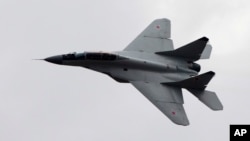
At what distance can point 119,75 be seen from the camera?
3028cm

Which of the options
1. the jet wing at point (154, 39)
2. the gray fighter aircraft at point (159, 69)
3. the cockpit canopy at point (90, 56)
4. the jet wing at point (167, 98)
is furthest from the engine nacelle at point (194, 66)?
the cockpit canopy at point (90, 56)

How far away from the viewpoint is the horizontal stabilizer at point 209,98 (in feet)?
101

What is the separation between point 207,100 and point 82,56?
700 cm

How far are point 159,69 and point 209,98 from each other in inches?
121

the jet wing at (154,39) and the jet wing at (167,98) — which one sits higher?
the jet wing at (154,39)

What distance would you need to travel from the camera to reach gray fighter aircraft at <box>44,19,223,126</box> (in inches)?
1174

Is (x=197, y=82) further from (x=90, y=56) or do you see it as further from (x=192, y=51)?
(x=90, y=56)

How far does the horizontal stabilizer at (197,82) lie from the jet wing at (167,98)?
32 centimetres

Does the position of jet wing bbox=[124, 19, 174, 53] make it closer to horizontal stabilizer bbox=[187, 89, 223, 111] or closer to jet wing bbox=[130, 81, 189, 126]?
jet wing bbox=[130, 81, 189, 126]

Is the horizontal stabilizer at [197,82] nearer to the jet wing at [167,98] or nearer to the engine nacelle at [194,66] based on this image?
the jet wing at [167,98]

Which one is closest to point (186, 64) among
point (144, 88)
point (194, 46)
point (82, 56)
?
point (194, 46)

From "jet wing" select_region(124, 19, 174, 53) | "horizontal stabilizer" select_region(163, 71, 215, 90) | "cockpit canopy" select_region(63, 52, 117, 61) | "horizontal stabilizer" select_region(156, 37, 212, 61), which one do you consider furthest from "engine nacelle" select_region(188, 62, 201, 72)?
"cockpit canopy" select_region(63, 52, 117, 61)

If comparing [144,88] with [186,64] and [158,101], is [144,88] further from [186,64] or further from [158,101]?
[186,64]

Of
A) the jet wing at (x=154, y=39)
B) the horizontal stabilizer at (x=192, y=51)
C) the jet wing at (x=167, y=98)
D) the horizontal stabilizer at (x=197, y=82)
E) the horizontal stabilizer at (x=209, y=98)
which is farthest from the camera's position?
the jet wing at (x=154, y=39)
